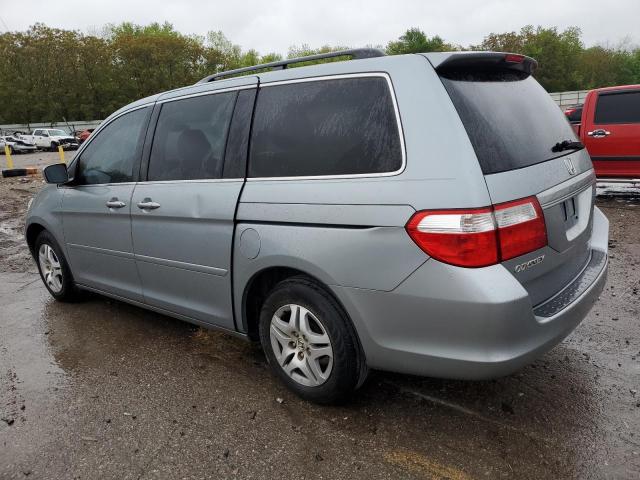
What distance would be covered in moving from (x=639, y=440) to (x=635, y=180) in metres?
6.82

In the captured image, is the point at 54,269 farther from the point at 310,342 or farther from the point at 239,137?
the point at 310,342

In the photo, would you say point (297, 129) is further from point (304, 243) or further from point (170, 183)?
point (170, 183)

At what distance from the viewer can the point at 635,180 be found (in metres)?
8.01

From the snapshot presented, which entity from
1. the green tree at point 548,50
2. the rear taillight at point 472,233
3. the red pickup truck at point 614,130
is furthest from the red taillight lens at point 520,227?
the green tree at point 548,50

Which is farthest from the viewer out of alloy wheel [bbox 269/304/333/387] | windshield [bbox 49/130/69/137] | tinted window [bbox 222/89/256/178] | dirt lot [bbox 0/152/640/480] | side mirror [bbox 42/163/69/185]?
windshield [bbox 49/130/69/137]

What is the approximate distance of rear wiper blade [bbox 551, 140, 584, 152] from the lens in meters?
2.75

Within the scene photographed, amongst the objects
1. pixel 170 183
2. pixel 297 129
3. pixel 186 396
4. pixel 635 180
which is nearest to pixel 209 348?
pixel 186 396

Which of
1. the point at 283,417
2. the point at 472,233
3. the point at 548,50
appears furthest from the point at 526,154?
the point at 548,50

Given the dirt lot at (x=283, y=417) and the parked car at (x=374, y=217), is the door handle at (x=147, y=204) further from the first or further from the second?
the dirt lot at (x=283, y=417)

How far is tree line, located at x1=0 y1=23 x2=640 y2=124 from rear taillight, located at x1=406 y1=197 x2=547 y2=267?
58993mm

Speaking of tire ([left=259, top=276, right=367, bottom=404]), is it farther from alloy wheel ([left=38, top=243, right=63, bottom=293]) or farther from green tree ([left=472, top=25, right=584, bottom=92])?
green tree ([left=472, top=25, right=584, bottom=92])

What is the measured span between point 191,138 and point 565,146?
89.8 inches

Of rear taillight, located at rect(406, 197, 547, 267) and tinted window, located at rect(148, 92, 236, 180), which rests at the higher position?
tinted window, located at rect(148, 92, 236, 180)

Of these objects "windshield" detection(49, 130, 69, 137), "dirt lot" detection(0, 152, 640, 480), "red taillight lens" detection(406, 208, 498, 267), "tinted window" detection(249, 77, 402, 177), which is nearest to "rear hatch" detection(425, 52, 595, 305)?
"red taillight lens" detection(406, 208, 498, 267)
